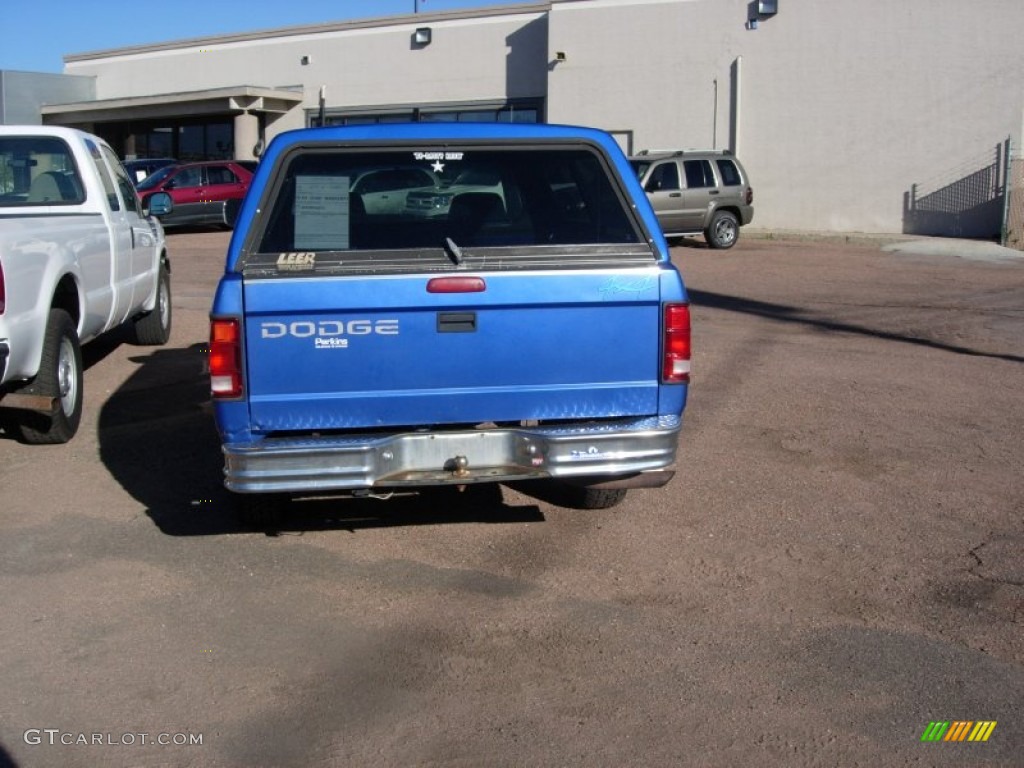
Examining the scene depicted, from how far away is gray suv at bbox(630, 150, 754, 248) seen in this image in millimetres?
21875

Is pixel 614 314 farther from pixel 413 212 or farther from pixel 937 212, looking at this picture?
pixel 937 212

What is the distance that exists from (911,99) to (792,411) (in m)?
19.9

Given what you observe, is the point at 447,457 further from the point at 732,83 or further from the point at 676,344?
the point at 732,83

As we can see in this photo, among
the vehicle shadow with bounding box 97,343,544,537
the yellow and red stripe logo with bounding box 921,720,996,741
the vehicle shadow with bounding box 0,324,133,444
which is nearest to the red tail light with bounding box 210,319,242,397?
the vehicle shadow with bounding box 97,343,544,537

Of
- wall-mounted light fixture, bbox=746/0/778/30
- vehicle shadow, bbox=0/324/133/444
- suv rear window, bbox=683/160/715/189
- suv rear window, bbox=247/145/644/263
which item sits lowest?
vehicle shadow, bbox=0/324/133/444

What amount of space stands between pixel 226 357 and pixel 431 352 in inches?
34.4

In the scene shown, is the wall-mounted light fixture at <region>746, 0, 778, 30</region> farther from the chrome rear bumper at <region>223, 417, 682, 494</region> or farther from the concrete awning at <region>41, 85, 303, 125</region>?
the chrome rear bumper at <region>223, 417, 682, 494</region>

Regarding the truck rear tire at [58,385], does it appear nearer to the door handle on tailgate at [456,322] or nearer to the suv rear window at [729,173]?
the door handle on tailgate at [456,322]

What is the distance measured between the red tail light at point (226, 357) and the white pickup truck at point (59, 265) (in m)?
2.14

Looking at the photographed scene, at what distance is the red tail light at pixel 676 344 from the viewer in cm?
504

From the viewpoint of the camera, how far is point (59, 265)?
280 inches

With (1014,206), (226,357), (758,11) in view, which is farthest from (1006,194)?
(226,357)

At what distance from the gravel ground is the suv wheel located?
14253 millimetres

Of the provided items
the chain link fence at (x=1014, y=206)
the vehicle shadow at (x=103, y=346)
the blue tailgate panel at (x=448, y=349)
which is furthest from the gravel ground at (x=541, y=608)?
the chain link fence at (x=1014, y=206)
